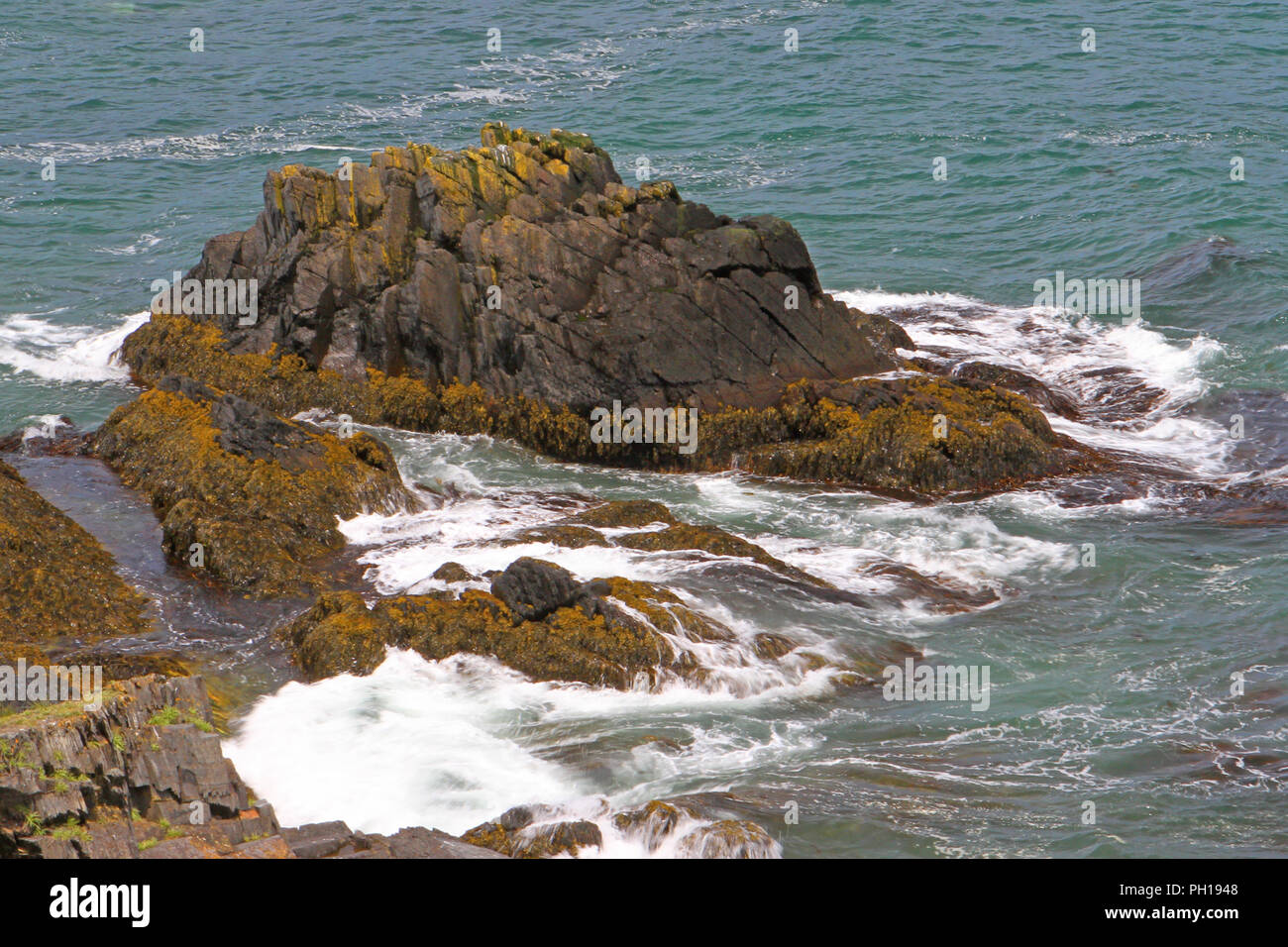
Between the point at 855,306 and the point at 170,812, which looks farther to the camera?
the point at 855,306

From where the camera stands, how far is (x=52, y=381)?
30984 mm

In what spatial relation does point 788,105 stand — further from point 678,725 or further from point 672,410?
point 678,725

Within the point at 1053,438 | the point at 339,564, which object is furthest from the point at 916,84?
the point at 339,564

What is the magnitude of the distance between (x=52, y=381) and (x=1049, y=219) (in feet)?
89.1

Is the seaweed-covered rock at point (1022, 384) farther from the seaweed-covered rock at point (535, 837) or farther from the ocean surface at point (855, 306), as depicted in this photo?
the seaweed-covered rock at point (535, 837)

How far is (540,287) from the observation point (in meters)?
28.1

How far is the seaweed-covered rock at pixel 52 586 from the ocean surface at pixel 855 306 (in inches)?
30.0

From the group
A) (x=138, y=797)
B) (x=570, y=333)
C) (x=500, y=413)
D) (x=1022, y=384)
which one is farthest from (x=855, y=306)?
(x=138, y=797)

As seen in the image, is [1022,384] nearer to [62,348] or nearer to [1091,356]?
[1091,356]

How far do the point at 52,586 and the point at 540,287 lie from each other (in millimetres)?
11551

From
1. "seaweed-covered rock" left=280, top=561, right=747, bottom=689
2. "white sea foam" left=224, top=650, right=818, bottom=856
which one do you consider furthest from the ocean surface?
"seaweed-covered rock" left=280, top=561, right=747, bottom=689

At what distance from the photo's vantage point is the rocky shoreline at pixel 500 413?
62.8 feet

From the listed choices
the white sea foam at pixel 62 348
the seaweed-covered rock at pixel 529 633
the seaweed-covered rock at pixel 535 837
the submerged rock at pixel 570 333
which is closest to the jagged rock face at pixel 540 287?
the submerged rock at pixel 570 333

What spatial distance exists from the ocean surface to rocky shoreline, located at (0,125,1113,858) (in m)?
0.65
